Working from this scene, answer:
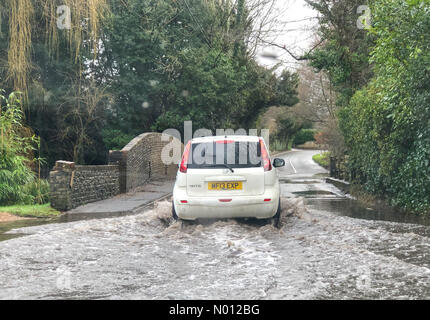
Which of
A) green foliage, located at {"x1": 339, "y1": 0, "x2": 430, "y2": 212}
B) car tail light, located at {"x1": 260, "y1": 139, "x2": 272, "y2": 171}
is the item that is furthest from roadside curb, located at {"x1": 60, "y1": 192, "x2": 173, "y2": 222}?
green foliage, located at {"x1": 339, "y1": 0, "x2": 430, "y2": 212}

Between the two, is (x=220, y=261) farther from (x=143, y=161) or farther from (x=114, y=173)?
(x=143, y=161)

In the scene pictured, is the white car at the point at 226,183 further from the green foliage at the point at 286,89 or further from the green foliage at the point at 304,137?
the green foliage at the point at 304,137

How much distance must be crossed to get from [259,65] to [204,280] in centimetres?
3017

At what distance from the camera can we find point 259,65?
34.3 m

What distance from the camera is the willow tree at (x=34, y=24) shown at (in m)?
14.8

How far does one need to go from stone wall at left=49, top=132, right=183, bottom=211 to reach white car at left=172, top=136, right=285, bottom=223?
17.2 ft

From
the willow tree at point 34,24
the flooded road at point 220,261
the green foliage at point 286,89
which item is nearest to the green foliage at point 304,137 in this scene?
the green foliage at point 286,89

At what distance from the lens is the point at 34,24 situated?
17359mm

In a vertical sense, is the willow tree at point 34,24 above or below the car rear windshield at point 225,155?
above

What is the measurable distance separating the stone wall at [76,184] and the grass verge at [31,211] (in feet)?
1.46

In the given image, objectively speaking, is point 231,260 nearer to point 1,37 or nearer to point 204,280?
point 204,280

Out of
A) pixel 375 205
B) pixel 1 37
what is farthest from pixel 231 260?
pixel 1 37

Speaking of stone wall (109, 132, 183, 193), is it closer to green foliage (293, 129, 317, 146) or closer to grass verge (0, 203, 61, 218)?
grass verge (0, 203, 61, 218)
